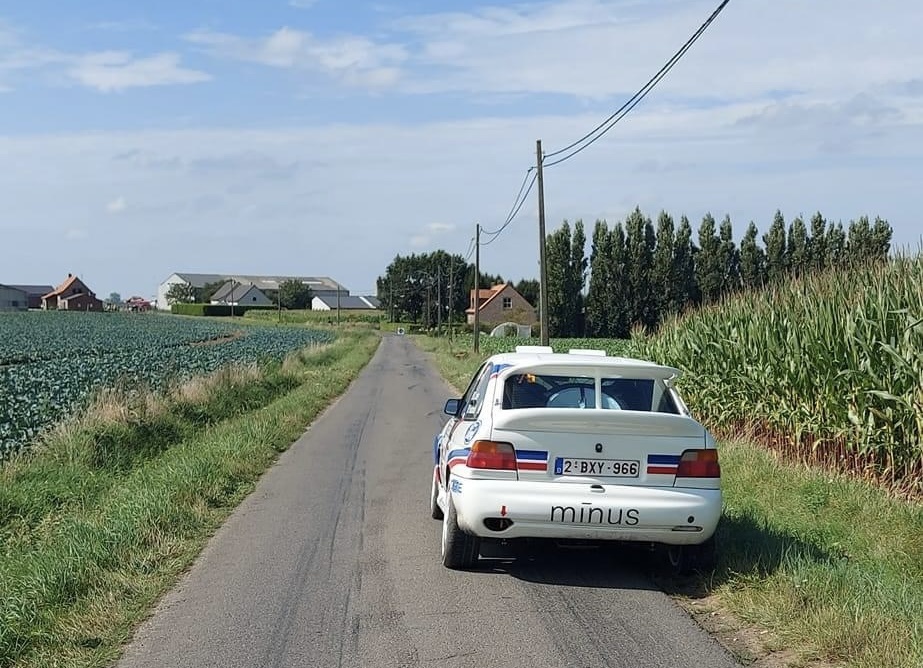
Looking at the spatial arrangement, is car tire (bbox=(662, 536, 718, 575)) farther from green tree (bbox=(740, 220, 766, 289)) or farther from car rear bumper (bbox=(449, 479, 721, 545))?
→ green tree (bbox=(740, 220, 766, 289))

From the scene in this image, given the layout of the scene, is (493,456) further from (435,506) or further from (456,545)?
(435,506)

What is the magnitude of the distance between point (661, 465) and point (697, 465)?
27 cm

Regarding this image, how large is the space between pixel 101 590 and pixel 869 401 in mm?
8363

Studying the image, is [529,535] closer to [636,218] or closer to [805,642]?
[805,642]

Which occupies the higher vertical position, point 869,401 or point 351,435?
point 869,401

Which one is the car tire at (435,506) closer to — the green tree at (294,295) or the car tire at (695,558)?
the car tire at (695,558)

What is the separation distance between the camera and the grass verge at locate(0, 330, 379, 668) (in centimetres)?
615

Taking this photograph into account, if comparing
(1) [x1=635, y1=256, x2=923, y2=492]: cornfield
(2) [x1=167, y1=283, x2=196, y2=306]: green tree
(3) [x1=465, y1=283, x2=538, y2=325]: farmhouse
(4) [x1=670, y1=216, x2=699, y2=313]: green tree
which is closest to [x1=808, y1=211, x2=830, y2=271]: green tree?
(4) [x1=670, y1=216, x2=699, y2=313]: green tree

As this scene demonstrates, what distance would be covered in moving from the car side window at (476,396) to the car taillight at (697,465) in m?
1.58

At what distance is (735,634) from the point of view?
6.00 metres

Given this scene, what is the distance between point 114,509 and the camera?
993cm

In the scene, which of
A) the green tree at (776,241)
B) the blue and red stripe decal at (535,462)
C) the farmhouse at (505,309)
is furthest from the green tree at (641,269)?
the blue and red stripe decal at (535,462)

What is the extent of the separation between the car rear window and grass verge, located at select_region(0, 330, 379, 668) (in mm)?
2991

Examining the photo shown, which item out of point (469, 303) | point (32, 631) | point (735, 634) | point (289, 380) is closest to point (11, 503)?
point (32, 631)
